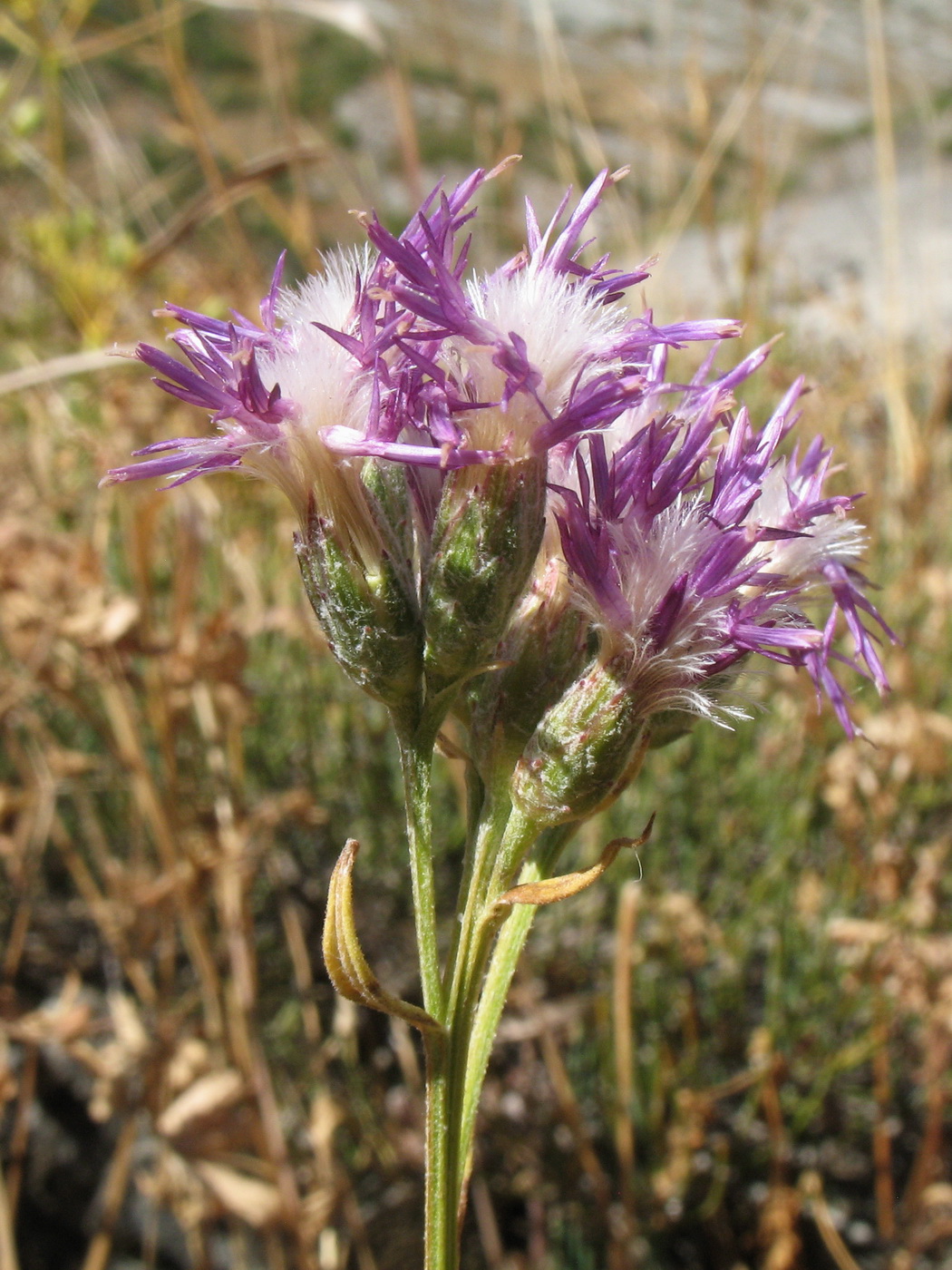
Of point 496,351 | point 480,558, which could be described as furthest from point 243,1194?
point 496,351

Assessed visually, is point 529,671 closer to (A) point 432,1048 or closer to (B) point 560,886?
(B) point 560,886

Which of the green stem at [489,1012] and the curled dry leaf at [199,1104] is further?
the curled dry leaf at [199,1104]

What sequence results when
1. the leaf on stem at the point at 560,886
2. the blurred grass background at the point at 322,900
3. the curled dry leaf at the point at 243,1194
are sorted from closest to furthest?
the leaf on stem at the point at 560,886 → the curled dry leaf at the point at 243,1194 → the blurred grass background at the point at 322,900

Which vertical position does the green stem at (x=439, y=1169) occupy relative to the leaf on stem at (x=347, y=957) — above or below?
below

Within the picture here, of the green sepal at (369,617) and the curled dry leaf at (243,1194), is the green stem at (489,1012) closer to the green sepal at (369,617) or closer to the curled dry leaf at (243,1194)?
the green sepal at (369,617)

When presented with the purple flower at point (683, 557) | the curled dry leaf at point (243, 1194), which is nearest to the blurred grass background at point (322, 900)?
the curled dry leaf at point (243, 1194)

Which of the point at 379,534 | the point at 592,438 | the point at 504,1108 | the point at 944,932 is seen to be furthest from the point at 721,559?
the point at 944,932

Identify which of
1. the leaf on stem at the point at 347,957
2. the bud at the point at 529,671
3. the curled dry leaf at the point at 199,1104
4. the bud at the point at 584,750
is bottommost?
the curled dry leaf at the point at 199,1104

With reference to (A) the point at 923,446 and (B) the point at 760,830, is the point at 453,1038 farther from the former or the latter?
(A) the point at 923,446
